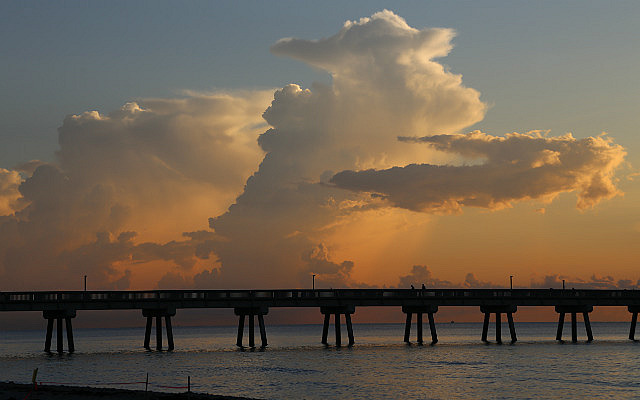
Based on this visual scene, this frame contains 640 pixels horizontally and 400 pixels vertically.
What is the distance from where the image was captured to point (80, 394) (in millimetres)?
40938

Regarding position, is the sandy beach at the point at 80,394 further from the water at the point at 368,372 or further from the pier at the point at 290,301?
the pier at the point at 290,301

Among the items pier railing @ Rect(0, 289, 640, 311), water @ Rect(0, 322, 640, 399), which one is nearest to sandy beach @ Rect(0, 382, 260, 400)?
water @ Rect(0, 322, 640, 399)

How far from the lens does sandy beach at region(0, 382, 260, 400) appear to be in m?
38.7

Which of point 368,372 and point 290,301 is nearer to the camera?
point 368,372

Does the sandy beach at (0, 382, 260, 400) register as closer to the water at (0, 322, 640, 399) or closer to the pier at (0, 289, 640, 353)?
the water at (0, 322, 640, 399)

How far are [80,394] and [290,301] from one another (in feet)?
139

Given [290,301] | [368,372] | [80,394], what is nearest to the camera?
[80,394]

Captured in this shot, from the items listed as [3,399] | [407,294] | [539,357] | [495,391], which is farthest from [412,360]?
[3,399]

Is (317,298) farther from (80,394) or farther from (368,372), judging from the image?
(80,394)

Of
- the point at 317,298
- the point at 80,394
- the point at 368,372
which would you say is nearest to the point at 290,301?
the point at 317,298

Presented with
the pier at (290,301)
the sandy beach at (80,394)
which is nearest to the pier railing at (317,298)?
the pier at (290,301)

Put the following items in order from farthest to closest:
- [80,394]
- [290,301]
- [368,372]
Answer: [290,301] < [368,372] < [80,394]

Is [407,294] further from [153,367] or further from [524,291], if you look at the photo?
[153,367]

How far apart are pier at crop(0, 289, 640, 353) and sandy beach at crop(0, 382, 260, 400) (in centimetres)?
3284
